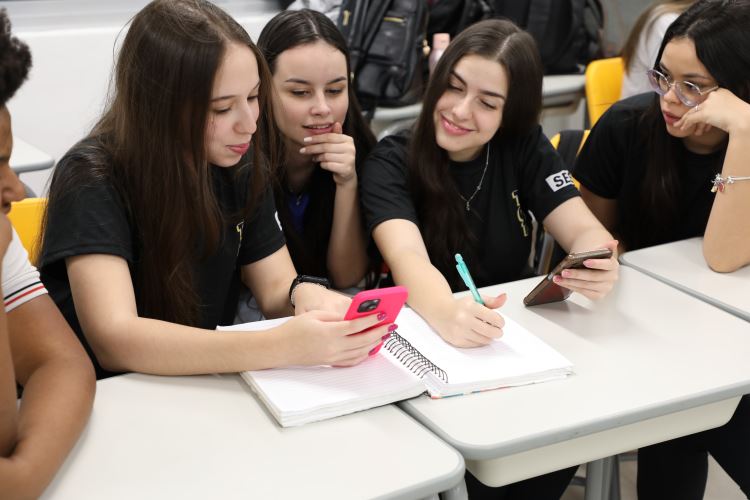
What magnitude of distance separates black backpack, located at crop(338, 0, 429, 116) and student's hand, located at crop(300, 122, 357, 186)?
1544mm

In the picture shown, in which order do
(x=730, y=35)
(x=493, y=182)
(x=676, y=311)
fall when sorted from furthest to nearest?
(x=493, y=182) → (x=730, y=35) → (x=676, y=311)

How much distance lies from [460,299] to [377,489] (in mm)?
518

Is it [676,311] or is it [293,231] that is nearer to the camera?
[676,311]

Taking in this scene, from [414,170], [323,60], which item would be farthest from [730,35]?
[323,60]

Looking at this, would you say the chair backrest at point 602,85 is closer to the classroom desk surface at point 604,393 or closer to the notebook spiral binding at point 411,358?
the classroom desk surface at point 604,393

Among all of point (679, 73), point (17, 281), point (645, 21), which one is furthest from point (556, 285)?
point (645, 21)

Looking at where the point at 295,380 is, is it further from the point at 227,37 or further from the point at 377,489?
the point at 227,37

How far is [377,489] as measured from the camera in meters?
1.05

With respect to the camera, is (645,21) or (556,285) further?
(645,21)

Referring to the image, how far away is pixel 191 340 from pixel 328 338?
0.70 feet

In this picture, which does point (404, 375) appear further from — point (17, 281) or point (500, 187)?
point (500, 187)

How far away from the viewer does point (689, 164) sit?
6.67 ft

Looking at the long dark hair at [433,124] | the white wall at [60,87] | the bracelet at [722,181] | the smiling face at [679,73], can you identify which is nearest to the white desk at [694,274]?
the bracelet at [722,181]

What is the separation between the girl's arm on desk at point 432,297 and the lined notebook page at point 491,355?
0.07 ft
